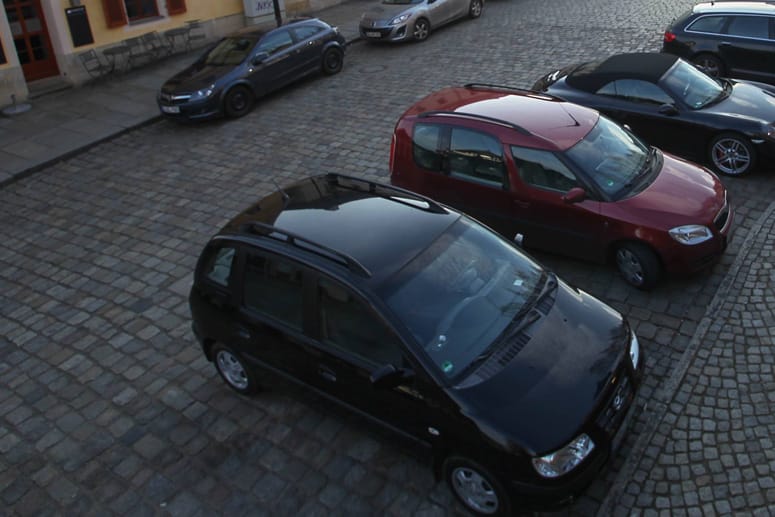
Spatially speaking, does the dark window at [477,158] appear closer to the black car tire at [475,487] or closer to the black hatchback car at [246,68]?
the black car tire at [475,487]

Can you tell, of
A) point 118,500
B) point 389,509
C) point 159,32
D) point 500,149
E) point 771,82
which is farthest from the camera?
point 159,32

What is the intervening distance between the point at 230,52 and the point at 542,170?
894cm

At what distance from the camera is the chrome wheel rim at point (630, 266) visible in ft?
24.0

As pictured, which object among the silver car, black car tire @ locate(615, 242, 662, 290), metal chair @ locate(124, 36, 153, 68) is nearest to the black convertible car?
black car tire @ locate(615, 242, 662, 290)

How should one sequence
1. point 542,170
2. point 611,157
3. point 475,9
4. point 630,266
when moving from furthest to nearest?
point 475,9 → point 611,157 → point 542,170 → point 630,266

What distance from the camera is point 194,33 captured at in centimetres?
1828

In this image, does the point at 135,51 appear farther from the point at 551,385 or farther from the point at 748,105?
the point at 551,385

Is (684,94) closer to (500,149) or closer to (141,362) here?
(500,149)

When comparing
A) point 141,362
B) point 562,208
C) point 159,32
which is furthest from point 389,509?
point 159,32

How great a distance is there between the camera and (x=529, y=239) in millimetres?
7898

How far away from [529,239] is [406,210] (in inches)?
97.0

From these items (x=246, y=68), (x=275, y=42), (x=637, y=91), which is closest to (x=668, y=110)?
(x=637, y=91)

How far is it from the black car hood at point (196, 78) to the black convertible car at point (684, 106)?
666 centimetres

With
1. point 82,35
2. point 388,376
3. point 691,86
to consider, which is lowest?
point 388,376
